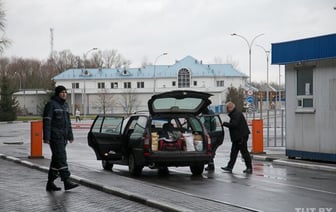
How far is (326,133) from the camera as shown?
1822 centimetres

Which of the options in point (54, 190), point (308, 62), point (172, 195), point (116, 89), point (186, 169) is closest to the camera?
point (172, 195)

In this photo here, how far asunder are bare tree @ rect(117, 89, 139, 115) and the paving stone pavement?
93.8 meters

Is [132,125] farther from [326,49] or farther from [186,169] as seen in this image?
[326,49]

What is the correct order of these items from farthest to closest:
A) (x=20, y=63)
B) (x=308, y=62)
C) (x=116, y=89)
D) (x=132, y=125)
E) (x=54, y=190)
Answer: (x=20, y=63) < (x=116, y=89) < (x=308, y=62) < (x=132, y=125) < (x=54, y=190)

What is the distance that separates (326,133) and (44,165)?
826 centimetres

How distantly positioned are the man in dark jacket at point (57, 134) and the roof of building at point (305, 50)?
8.98 metres

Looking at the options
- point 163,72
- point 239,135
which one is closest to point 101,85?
point 163,72

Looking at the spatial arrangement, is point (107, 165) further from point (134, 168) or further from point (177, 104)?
point (177, 104)

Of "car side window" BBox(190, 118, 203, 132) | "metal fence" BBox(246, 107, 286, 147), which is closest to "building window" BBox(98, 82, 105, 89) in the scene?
"metal fence" BBox(246, 107, 286, 147)

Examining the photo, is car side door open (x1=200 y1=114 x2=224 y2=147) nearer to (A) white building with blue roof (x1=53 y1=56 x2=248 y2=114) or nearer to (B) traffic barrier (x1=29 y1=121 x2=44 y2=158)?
(B) traffic barrier (x1=29 y1=121 x2=44 y2=158)

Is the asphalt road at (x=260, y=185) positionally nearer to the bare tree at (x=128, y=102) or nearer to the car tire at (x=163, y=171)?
the car tire at (x=163, y=171)

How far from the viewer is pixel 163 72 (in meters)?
124

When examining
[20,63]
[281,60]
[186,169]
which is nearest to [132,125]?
[186,169]

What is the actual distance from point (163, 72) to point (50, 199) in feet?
373
